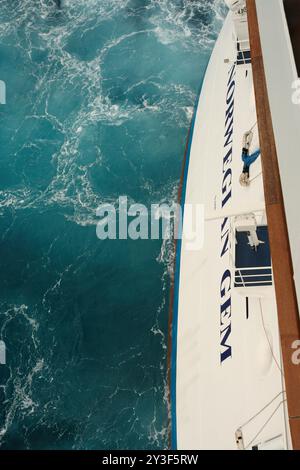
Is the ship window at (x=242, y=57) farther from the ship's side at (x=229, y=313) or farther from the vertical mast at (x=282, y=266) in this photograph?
the vertical mast at (x=282, y=266)

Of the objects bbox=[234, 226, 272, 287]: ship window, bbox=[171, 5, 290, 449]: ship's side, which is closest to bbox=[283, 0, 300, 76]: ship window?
bbox=[171, 5, 290, 449]: ship's side

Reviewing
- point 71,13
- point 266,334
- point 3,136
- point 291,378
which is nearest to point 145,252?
point 266,334

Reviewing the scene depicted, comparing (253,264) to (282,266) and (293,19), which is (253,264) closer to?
(282,266)

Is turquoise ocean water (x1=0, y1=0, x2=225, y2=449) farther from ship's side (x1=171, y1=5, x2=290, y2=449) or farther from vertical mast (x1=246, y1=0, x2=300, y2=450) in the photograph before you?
vertical mast (x1=246, y1=0, x2=300, y2=450)

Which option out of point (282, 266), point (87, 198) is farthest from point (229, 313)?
point (87, 198)

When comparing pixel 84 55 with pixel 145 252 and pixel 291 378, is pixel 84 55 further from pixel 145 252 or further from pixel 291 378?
pixel 291 378
